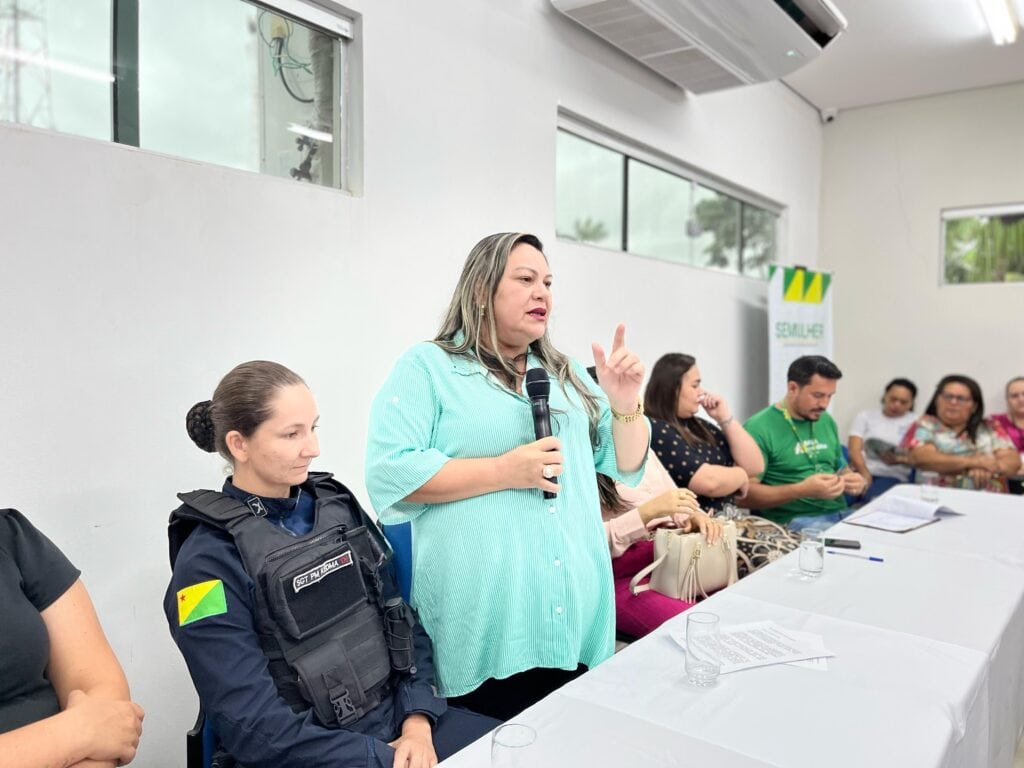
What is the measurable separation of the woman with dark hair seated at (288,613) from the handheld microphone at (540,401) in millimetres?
431

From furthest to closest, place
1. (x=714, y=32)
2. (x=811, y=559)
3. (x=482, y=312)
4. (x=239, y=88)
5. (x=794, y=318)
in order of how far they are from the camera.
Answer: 1. (x=794, y=318)
2. (x=714, y=32)
3. (x=239, y=88)
4. (x=811, y=559)
5. (x=482, y=312)

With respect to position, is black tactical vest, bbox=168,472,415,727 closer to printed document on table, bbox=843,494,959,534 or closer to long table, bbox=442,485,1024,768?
long table, bbox=442,485,1024,768

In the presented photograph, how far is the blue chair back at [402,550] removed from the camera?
1795 mm

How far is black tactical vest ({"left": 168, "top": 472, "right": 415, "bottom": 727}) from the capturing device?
1.40m

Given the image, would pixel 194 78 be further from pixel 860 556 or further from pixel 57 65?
pixel 860 556

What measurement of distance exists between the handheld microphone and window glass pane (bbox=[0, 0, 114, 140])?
1.27 metres

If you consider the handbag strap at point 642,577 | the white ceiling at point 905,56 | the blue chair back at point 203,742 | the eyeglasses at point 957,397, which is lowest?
the blue chair back at point 203,742

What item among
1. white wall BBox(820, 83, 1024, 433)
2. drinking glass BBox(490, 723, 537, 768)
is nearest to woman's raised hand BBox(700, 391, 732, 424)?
drinking glass BBox(490, 723, 537, 768)

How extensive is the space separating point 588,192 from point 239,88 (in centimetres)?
189

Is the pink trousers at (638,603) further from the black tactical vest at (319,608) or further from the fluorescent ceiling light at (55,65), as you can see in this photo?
the fluorescent ceiling light at (55,65)

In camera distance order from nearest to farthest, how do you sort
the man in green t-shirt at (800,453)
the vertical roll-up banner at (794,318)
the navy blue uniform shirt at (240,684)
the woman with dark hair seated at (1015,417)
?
the navy blue uniform shirt at (240,684) < the man in green t-shirt at (800,453) < the woman with dark hair seated at (1015,417) < the vertical roll-up banner at (794,318)

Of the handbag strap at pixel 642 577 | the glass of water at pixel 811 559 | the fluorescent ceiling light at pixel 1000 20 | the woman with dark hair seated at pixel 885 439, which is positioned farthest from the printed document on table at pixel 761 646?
the fluorescent ceiling light at pixel 1000 20

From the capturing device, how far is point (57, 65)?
1.85 m

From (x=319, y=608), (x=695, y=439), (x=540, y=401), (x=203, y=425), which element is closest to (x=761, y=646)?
(x=540, y=401)
